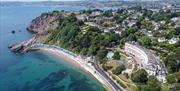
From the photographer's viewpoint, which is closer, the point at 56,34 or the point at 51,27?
the point at 56,34

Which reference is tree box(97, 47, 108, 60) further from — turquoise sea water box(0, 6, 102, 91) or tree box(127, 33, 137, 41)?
tree box(127, 33, 137, 41)

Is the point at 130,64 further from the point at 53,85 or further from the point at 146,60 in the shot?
the point at 53,85

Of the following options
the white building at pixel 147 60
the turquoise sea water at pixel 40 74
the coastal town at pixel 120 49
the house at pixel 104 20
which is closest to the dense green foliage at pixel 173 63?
the coastal town at pixel 120 49

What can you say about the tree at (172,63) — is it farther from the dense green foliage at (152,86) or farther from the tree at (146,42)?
the tree at (146,42)

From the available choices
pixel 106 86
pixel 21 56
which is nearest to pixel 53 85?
pixel 106 86

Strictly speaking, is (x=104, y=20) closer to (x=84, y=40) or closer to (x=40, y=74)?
(x=84, y=40)

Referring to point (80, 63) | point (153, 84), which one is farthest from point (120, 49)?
point (153, 84)
